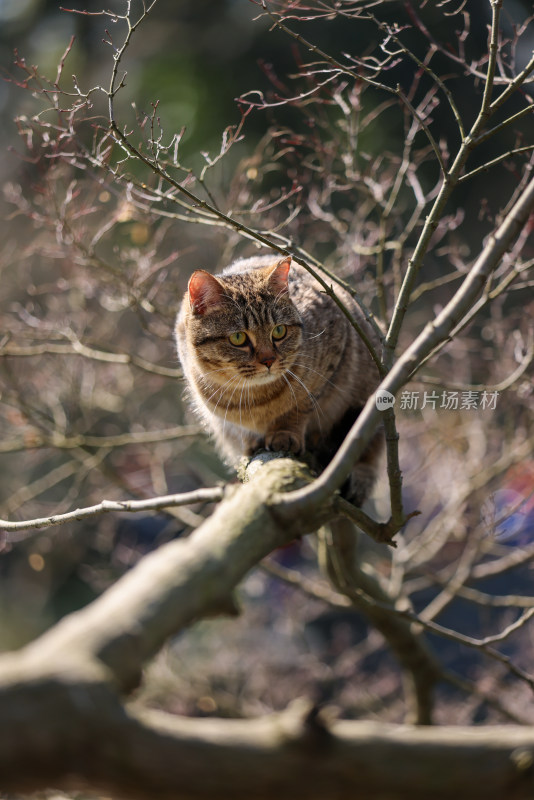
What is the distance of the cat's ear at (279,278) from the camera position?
8.78ft

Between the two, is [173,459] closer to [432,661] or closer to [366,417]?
[432,661]

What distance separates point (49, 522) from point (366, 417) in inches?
37.7

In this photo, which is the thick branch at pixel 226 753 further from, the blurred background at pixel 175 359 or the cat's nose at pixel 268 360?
the blurred background at pixel 175 359

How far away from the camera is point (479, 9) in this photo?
5.69 meters

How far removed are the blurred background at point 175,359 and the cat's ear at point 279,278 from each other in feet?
0.75

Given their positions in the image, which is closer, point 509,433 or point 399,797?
point 399,797

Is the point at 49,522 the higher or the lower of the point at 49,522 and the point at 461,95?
the lower

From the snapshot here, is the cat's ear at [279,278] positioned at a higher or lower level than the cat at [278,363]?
higher

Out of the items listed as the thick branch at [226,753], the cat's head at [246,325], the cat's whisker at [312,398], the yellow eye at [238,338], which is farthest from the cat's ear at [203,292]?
the thick branch at [226,753]

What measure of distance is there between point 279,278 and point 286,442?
24.7 inches

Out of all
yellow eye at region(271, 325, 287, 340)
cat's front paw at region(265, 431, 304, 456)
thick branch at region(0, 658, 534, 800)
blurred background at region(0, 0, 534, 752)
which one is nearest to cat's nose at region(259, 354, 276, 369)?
yellow eye at region(271, 325, 287, 340)

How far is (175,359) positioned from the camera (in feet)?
14.3

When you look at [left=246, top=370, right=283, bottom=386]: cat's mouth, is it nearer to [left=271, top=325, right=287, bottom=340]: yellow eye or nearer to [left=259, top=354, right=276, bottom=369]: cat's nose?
[left=259, top=354, right=276, bottom=369]: cat's nose

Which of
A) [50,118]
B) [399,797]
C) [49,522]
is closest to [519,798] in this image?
[399,797]
